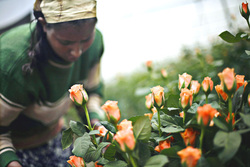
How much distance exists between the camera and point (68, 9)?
0.79 m

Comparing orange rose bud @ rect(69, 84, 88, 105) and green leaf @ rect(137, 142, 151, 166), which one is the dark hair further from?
green leaf @ rect(137, 142, 151, 166)

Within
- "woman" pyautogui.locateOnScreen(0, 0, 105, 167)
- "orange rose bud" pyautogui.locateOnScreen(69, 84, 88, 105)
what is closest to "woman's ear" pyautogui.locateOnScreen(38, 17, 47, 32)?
"woman" pyautogui.locateOnScreen(0, 0, 105, 167)

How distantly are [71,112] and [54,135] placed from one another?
1041 mm

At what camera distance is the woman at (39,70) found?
822mm

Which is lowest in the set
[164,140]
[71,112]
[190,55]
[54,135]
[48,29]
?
[71,112]

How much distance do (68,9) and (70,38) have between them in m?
0.10

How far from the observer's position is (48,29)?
2.91 feet

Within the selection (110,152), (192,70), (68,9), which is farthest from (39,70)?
(192,70)

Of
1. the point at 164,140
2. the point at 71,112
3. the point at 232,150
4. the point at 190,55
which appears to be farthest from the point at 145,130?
the point at 71,112

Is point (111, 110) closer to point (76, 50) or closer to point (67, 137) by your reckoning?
point (67, 137)

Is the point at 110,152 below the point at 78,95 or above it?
below

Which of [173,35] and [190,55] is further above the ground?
[190,55]

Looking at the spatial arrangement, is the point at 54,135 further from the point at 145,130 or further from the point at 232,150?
the point at 232,150

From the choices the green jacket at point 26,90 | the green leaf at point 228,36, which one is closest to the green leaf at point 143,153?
the green leaf at point 228,36
